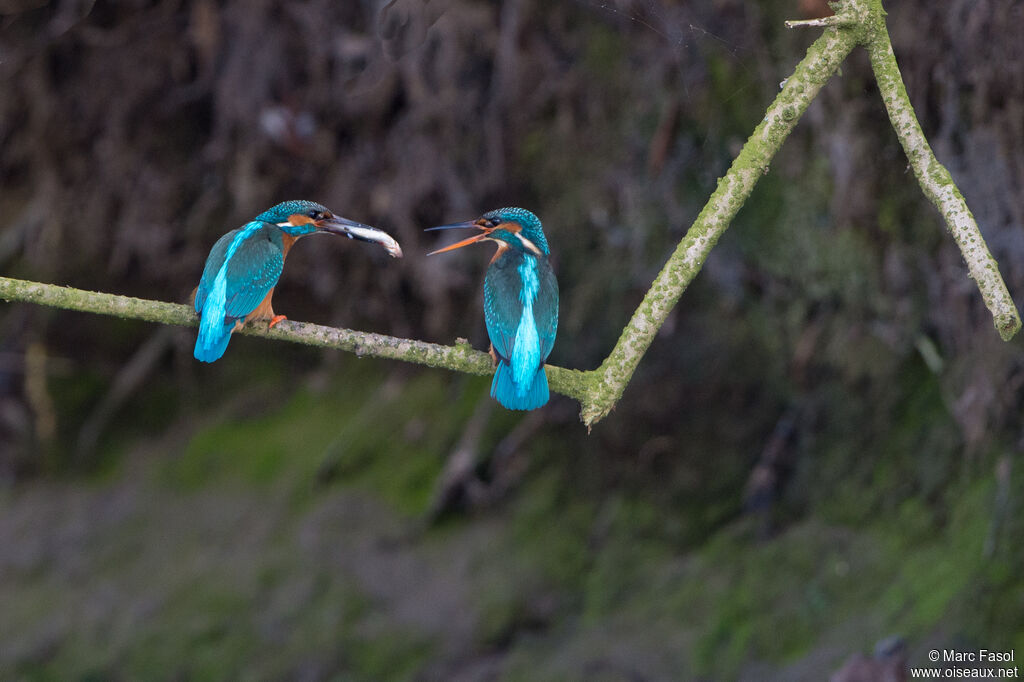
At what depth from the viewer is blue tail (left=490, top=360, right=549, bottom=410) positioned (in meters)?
1.16

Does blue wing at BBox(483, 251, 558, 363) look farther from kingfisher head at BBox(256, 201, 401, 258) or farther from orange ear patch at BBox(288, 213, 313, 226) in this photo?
orange ear patch at BBox(288, 213, 313, 226)

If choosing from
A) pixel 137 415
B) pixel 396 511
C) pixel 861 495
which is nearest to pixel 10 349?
pixel 137 415

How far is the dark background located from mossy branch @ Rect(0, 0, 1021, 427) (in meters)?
0.81

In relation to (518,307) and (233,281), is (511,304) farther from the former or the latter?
(233,281)

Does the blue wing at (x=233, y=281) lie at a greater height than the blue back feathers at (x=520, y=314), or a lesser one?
lesser

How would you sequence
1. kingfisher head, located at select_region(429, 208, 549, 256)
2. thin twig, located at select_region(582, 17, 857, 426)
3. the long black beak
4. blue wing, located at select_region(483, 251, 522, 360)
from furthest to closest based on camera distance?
kingfisher head, located at select_region(429, 208, 549, 256)
blue wing, located at select_region(483, 251, 522, 360)
thin twig, located at select_region(582, 17, 857, 426)
the long black beak

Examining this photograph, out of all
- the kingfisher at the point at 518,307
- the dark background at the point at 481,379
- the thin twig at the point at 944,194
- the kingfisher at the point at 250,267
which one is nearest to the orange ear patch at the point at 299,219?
the kingfisher at the point at 250,267

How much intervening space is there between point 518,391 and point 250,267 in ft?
1.37

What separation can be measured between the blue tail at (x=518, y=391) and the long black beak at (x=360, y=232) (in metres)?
0.21

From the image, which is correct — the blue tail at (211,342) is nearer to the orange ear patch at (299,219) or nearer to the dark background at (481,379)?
the orange ear patch at (299,219)

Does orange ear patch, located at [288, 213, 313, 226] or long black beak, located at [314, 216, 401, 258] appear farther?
orange ear patch, located at [288, 213, 313, 226]

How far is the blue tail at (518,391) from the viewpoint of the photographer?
116cm

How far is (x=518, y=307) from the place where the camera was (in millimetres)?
1355

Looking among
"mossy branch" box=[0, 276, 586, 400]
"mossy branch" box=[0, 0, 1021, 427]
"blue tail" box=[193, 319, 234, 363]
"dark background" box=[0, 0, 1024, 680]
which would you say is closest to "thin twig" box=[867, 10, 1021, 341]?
"mossy branch" box=[0, 0, 1021, 427]
